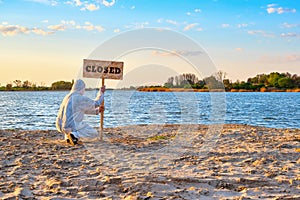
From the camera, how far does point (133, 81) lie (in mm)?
10547

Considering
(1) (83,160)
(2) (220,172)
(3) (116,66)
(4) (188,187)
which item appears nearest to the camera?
(4) (188,187)

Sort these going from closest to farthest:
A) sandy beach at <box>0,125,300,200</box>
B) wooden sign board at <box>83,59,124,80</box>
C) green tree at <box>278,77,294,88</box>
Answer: sandy beach at <box>0,125,300,200</box> < wooden sign board at <box>83,59,124,80</box> < green tree at <box>278,77,294,88</box>

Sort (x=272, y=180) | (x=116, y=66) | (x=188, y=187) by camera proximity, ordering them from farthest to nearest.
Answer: (x=116, y=66) < (x=272, y=180) < (x=188, y=187)

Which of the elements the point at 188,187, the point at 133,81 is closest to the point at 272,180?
the point at 188,187

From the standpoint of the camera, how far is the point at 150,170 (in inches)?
270

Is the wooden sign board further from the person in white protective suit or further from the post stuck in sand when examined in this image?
the person in white protective suit

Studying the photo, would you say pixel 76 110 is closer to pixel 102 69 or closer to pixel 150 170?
pixel 102 69

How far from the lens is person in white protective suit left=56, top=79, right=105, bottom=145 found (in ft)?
31.5

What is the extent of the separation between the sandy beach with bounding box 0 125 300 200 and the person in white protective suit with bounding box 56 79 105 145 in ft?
1.31

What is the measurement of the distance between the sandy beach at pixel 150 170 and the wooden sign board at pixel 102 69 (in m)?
1.92

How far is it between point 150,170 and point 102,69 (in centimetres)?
411

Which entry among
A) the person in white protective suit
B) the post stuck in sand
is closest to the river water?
the post stuck in sand

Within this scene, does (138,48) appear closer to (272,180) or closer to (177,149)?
(177,149)

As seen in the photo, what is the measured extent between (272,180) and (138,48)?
17.3 ft
